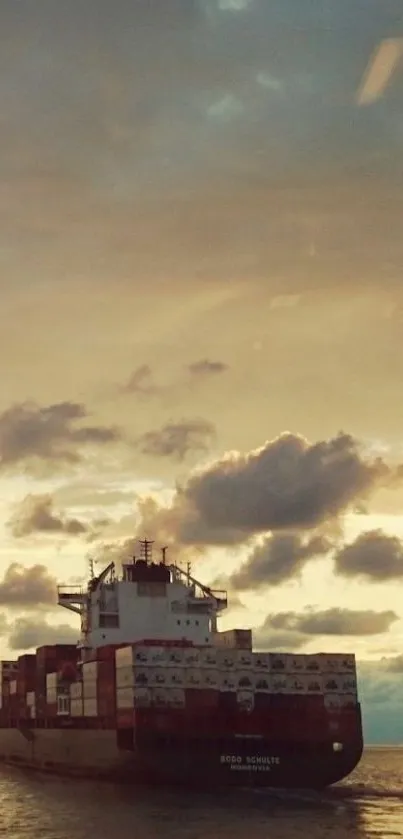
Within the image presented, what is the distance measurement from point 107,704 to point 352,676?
52.3ft

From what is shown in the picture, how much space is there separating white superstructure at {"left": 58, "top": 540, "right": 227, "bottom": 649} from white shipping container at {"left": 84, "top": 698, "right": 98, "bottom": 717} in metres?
9.97

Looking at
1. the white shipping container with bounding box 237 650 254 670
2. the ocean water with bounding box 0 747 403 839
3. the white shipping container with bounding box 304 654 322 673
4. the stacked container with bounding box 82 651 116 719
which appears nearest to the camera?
the ocean water with bounding box 0 747 403 839

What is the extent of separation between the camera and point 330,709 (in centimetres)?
5994

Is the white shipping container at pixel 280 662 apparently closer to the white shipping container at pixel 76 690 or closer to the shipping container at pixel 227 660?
the shipping container at pixel 227 660

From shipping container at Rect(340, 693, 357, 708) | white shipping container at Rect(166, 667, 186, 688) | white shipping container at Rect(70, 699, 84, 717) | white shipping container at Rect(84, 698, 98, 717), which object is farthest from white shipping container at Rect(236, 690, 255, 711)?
white shipping container at Rect(70, 699, 84, 717)

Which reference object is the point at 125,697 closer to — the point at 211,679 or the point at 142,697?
the point at 142,697

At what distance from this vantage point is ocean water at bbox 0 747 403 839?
46344mm

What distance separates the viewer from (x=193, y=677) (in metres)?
59.5

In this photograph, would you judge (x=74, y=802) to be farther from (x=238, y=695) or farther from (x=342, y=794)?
(x=342, y=794)

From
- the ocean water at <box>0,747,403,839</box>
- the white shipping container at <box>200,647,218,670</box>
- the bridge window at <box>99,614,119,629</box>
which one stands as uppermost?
the bridge window at <box>99,614,119,629</box>

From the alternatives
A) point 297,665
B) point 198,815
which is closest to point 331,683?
point 297,665

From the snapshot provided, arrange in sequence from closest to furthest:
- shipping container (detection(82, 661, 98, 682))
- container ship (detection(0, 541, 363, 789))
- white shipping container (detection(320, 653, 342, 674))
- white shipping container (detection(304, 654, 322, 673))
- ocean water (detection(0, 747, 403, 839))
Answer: ocean water (detection(0, 747, 403, 839))
container ship (detection(0, 541, 363, 789))
white shipping container (detection(304, 654, 322, 673))
white shipping container (detection(320, 653, 342, 674))
shipping container (detection(82, 661, 98, 682))

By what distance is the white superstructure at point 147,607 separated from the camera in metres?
78.5

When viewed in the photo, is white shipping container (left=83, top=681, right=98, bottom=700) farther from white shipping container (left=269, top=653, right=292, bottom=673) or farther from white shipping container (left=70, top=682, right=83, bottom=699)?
white shipping container (left=269, top=653, right=292, bottom=673)
